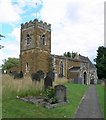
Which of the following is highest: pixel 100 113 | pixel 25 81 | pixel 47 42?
pixel 47 42

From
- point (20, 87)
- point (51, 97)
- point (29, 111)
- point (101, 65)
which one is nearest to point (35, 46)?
point (101, 65)

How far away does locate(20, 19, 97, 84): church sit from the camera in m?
58.7

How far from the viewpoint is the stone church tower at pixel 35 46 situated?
5856 cm

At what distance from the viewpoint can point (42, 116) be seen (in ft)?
43.5

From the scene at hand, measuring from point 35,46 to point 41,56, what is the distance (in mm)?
2439

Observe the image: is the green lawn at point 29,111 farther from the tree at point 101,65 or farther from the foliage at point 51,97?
the tree at point 101,65

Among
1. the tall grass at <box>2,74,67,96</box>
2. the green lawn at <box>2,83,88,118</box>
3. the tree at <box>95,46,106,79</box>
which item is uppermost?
the tree at <box>95,46,106,79</box>

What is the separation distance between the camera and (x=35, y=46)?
192 ft

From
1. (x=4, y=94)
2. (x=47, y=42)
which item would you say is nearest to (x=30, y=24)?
(x=47, y=42)

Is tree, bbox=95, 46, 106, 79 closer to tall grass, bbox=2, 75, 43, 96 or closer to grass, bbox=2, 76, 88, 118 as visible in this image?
tall grass, bbox=2, 75, 43, 96

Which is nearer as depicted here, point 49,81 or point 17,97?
point 17,97

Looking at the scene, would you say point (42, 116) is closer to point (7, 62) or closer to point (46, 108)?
point (46, 108)

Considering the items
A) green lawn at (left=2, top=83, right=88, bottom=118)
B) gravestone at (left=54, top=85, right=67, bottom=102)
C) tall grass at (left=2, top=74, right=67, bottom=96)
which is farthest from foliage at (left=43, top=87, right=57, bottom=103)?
tall grass at (left=2, top=74, right=67, bottom=96)

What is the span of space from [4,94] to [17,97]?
0.99 meters
